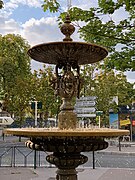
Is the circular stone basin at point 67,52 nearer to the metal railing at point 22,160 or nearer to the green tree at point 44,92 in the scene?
the metal railing at point 22,160

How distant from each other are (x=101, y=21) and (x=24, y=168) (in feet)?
25.5

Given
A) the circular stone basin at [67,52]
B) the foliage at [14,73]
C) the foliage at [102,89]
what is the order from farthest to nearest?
1. the foliage at [14,73]
2. the foliage at [102,89]
3. the circular stone basin at [67,52]

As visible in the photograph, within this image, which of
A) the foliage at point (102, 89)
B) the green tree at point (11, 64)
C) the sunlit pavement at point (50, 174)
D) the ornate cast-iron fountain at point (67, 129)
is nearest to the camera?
the ornate cast-iron fountain at point (67, 129)

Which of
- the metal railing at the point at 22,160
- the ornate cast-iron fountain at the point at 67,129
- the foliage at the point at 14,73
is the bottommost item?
the metal railing at the point at 22,160

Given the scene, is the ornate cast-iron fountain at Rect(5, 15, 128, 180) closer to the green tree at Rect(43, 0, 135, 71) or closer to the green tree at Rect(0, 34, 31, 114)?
the green tree at Rect(43, 0, 135, 71)

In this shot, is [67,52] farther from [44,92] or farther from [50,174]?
[44,92]

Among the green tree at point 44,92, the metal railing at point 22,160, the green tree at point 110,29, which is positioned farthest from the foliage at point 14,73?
the green tree at point 110,29

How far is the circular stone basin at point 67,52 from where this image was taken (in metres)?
5.75

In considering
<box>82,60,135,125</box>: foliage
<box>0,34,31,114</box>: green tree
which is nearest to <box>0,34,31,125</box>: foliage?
<box>0,34,31,114</box>: green tree

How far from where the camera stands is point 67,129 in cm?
573

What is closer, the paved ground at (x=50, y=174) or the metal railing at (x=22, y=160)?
the paved ground at (x=50, y=174)

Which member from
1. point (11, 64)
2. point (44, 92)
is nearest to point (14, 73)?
point (11, 64)

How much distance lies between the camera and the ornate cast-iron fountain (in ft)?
16.5

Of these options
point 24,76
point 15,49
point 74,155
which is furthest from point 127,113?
point 74,155
